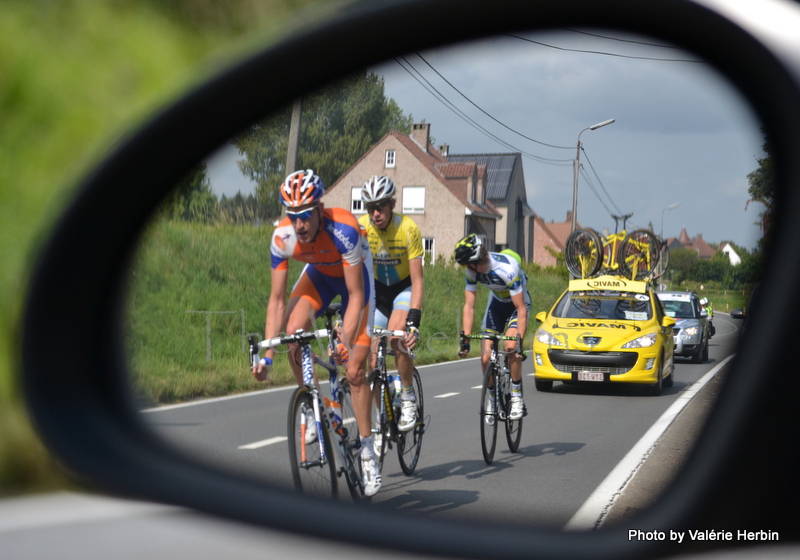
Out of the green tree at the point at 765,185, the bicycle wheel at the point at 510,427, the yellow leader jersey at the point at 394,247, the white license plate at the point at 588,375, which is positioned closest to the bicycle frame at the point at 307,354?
the yellow leader jersey at the point at 394,247

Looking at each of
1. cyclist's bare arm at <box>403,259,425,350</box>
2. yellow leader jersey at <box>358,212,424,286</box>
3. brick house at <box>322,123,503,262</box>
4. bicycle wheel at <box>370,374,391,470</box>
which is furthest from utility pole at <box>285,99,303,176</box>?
bicycle wheel at <box>370,374,391,470</box>

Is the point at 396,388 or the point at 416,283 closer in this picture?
the point at 416,283

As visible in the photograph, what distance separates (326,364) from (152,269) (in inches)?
43.5

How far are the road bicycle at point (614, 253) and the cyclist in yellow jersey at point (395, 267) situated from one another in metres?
0.48

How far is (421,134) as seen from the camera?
2025 mm

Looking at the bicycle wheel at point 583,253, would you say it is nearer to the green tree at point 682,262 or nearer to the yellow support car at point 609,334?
the yellow support car at point 609,334

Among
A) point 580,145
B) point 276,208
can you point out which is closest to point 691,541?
point 580,145

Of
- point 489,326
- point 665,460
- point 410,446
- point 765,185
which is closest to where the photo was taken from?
point 765,185

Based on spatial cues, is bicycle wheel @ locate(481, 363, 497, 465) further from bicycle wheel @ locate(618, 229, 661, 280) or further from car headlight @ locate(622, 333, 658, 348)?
bicycle wheel @ locate(618, 229, 661, 280)

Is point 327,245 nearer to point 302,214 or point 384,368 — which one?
point 302,214

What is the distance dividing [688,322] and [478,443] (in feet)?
2.97

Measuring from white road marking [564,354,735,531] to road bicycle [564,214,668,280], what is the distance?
11.4 inches

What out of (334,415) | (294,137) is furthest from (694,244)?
(334,415)

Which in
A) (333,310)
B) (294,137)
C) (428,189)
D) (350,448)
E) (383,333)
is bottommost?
(350,448)
